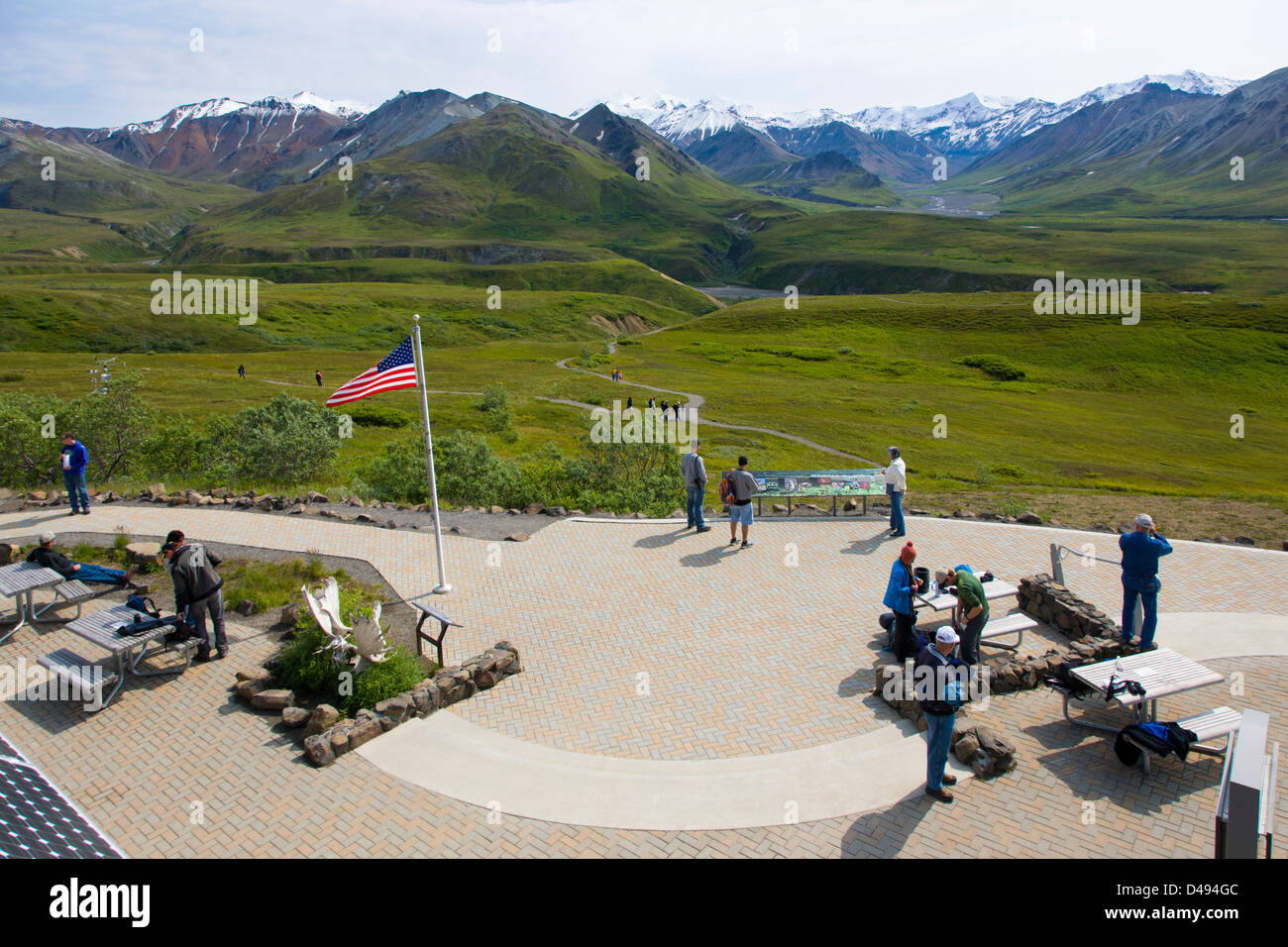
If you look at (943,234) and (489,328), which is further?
(943,234)

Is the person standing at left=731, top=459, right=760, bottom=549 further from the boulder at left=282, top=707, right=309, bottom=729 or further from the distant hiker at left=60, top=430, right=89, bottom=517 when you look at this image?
the distant hiker at left=60, top=430, right=89, bottom=517

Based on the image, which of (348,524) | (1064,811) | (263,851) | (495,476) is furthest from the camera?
(495,476)

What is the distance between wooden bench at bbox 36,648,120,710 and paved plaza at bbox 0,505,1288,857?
1.07 ft

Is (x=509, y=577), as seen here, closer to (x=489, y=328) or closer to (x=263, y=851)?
(x=263, y=851)

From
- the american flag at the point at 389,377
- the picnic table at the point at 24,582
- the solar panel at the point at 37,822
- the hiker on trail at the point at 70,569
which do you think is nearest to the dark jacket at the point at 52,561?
the hiker on trail at the point at 70,569

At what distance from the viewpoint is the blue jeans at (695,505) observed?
17.0 meters

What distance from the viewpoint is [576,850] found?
763cm

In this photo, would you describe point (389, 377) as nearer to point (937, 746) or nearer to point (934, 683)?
point (934, 683)

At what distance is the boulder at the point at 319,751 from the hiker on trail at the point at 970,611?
344 inches

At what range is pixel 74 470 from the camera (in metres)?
17.2

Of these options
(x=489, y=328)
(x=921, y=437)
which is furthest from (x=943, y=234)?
(x=921, y=437)

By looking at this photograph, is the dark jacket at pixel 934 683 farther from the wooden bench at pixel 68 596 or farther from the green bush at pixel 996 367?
the green bush at pixel 996 367

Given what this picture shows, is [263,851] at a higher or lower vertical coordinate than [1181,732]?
lower

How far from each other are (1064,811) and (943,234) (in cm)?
19810
